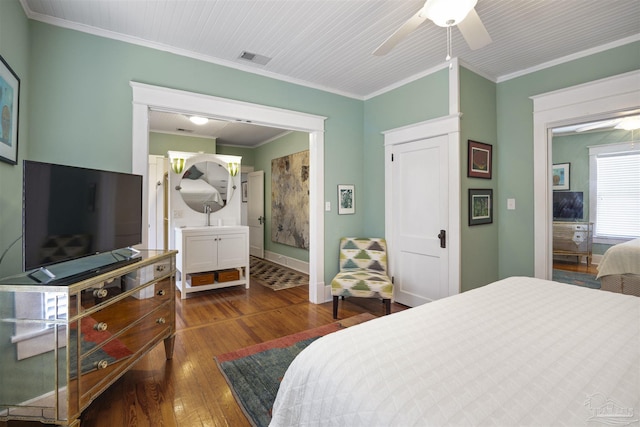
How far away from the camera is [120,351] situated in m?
1.73

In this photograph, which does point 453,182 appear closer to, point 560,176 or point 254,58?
point 560,176

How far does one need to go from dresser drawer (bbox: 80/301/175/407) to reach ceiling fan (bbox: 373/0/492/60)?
8.21ft

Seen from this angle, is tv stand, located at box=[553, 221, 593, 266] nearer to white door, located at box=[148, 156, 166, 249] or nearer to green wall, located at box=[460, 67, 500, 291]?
green wall, located at box=[460, 67, 500, 291]

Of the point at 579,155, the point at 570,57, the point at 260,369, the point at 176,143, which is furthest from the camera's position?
the point at 176,143

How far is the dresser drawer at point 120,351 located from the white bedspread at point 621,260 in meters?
4.01

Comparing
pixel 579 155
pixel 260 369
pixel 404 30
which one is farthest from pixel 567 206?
pixel 260 369

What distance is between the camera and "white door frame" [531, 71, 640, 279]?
254 cm

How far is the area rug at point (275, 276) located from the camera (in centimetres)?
457

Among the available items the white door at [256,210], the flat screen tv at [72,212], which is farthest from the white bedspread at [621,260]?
the white door at [256,210]

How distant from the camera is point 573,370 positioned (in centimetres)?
93

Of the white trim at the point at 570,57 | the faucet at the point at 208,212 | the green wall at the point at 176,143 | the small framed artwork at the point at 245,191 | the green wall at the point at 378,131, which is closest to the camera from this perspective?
the white trim at the point at 570,57

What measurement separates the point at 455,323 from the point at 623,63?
306 cm

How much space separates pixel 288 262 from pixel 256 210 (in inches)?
69.3

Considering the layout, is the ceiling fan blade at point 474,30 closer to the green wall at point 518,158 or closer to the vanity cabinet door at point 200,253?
the green wall at point 518,158
